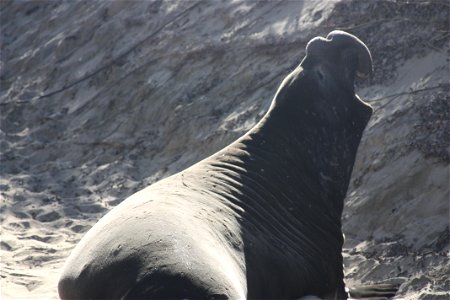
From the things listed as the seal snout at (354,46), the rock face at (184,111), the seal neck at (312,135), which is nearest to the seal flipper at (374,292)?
the rock face at (184,111)

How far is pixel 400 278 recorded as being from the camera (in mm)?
8000

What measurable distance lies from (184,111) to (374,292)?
561 centimetres

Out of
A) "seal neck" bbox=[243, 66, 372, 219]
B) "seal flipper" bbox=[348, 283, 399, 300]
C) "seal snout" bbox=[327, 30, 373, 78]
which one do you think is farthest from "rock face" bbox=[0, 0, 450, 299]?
"seal snout" bbox=[327, 30, 373, 78]

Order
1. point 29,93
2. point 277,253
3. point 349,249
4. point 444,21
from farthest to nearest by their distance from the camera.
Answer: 1. point 29,93
2. point 444,21
3. point 349,249
4. point 277,253

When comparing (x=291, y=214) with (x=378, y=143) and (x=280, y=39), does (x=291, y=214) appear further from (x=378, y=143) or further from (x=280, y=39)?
(x=280, y=39)

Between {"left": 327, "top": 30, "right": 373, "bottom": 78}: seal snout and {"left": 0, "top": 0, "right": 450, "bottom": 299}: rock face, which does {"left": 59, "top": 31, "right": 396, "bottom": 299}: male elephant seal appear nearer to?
{"left": 327, "top": 30, "right": 373, "bottom": 78}: seal snout

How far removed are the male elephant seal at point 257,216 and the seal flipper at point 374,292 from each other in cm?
16

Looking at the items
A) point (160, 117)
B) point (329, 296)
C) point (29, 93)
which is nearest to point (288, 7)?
point (160, 117)

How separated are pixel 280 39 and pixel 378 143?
2831 millimetres

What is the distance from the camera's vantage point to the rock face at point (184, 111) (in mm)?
8820

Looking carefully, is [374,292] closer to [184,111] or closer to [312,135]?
[312,135]

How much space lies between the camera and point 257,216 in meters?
6.66

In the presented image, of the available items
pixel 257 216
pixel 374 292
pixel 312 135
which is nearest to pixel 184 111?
pixel 312 135

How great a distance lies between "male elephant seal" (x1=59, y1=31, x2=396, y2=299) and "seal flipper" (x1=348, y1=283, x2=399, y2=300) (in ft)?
0.54
